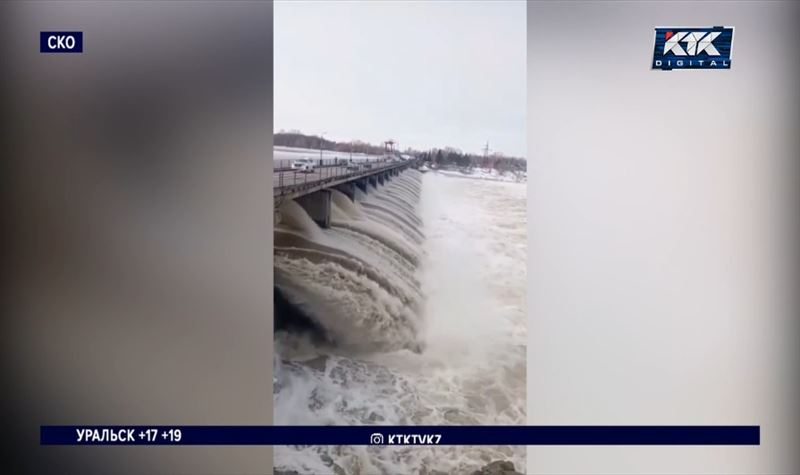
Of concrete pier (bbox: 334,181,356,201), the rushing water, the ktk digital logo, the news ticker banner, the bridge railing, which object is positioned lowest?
the news ticker banner

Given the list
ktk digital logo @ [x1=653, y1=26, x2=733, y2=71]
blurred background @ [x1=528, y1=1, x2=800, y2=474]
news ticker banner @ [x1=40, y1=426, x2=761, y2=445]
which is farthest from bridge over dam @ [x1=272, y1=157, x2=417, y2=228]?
ktk digital logo @ [x1=653, y1=26, x2=733, y2=71]

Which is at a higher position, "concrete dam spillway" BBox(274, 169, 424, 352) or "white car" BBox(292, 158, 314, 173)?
"white car" BBox(292, 158, 314, 173)

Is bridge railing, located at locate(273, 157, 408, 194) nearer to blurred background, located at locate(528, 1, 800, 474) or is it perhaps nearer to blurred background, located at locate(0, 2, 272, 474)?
blurred background, located at locate(0, 2, 272, 474)

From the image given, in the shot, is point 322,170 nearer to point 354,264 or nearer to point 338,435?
point 354,264

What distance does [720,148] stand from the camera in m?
1.31

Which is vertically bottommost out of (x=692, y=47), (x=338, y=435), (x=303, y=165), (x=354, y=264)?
(x=338, y=435)

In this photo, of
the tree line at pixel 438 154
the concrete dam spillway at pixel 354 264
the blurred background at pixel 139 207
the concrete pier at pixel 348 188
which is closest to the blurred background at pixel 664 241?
the tree line at pixel 438 154

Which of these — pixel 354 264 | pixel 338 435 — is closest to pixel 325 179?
pixel 354 264

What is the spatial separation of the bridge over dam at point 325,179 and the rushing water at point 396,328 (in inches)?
0.9

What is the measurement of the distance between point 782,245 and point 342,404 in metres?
1.19

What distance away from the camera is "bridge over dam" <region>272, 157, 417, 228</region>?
51.5 inches

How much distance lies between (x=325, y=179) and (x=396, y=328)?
426mm

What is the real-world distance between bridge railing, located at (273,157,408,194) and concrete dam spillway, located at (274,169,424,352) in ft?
0.10

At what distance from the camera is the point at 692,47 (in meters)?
1.30
